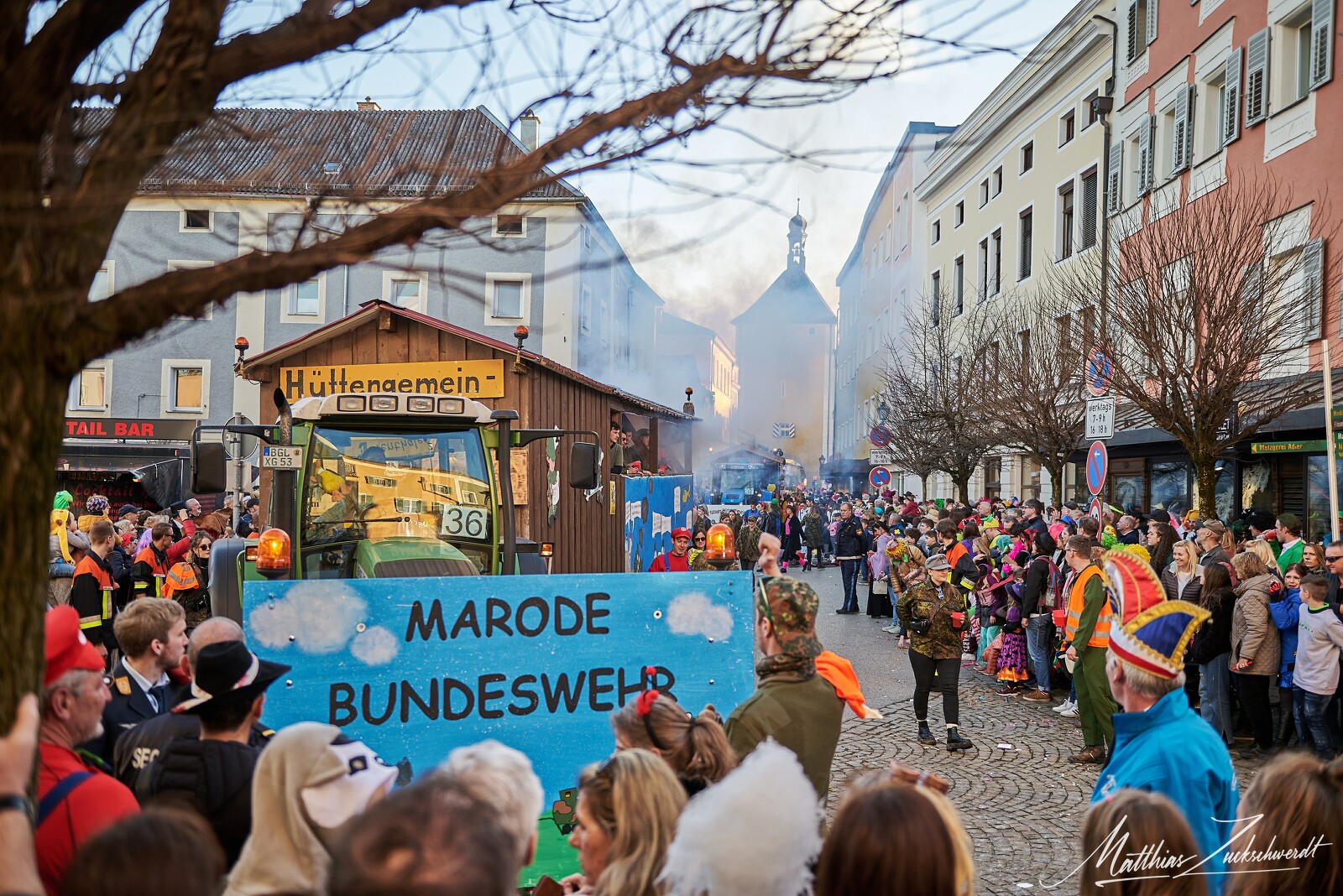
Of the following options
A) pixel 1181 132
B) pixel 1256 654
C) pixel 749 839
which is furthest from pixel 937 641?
pixel 1181 132

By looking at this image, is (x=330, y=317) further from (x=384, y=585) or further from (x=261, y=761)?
(x=261, y=761)

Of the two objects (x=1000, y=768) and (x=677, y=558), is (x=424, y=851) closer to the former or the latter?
(x=1000, y=768)

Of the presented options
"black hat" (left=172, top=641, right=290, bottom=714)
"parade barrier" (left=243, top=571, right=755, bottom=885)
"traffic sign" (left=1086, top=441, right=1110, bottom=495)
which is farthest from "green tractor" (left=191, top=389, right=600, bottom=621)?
"traffic sign" (left=1086, top=441, right=1110, bottom=495)

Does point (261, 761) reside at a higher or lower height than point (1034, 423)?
lower

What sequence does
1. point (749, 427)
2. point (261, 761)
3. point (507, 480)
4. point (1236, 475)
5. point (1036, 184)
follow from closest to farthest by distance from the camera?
point (261, 761), point (507, 480), point (1236, 475), point (1036, 184), point (749, 427)

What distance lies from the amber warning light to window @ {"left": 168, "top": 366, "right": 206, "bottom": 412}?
1147 inches

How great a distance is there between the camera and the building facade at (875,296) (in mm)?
41781

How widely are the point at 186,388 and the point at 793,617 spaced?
108 feet

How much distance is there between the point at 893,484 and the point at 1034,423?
25332 mm

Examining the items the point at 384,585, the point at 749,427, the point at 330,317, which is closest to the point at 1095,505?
the point at 384,585

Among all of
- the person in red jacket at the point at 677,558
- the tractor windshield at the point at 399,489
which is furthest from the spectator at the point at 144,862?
the person in red jacket at the point at 677,558

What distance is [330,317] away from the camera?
32531mm

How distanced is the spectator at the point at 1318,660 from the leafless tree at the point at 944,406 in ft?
43.4

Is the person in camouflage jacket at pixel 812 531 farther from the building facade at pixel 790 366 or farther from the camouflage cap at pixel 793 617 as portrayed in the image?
the building facade at pixel 790 366
